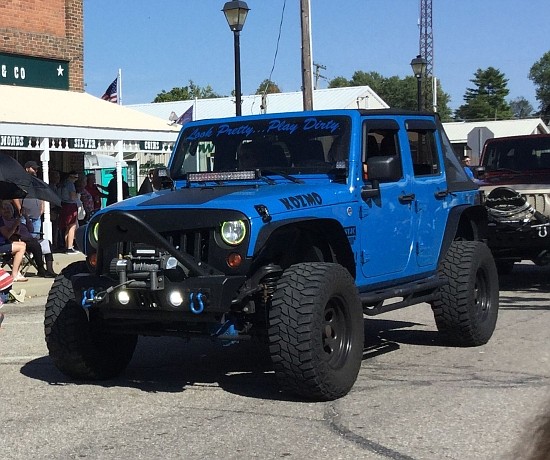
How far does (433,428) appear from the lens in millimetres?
5473

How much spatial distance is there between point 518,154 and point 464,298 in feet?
19.6

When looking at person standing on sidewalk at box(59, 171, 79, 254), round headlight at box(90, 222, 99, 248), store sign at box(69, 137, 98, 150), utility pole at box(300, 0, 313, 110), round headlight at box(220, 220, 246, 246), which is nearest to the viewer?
round headlight at box(220, 220, 246, 246)

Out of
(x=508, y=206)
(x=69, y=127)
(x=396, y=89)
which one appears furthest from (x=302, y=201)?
(x=396, y=89)

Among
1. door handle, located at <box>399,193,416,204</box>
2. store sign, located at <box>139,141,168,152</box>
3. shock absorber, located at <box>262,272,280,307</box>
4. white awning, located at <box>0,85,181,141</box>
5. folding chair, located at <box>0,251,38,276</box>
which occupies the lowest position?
folding chair, located at <box>0,251,38,276</box>

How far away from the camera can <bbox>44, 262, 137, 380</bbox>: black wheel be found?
21.8 feet

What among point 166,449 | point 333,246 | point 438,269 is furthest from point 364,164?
point 166,449

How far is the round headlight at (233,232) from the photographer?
230 inches

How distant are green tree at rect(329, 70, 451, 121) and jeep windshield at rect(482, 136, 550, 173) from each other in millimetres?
114691

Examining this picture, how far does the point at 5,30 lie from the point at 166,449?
14642 millimetres

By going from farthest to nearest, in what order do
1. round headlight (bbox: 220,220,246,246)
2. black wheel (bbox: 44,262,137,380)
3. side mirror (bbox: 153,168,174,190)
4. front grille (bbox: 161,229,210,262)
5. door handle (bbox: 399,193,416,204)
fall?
side mirror (bbox: 153,168,174,190) → door handle (bbox: 399,193,416,204) → black wheel (bbox: 44,262,137,380) → front grille (bbox: 161,229,210,262) → round headlight (bbox: 220,220,246,246)

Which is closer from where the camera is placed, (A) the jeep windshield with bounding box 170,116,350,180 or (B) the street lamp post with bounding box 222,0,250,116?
(A) the jeep windshield with bounding box 170,116,350,180

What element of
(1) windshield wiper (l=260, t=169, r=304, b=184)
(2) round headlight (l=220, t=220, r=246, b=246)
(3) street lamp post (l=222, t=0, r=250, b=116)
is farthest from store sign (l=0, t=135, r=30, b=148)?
(2) round headlight (l=220, t=220, r=246, b=246)

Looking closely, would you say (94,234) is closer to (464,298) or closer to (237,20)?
(464,298)

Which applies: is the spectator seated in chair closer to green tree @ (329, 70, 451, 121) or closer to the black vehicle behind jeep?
the black vehicle behind jeep
